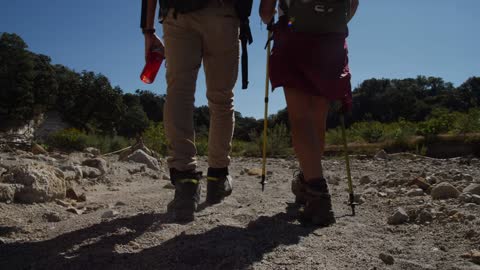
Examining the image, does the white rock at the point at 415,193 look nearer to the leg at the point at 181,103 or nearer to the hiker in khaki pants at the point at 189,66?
the hiker in khaki pants at the point at 189,66

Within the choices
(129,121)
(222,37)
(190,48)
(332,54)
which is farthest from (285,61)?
(129,121)

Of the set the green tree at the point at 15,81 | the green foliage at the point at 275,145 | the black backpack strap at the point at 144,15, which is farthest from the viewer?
the green tree at the point at 15,81

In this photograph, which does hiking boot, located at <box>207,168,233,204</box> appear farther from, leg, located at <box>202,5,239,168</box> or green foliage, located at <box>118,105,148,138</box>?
green foliage, located at <box>118,105,148,138</box>

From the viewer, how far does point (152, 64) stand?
2.32 metres

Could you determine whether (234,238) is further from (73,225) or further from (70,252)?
(73,225)

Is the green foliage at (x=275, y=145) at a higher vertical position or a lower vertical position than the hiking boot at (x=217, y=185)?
higher

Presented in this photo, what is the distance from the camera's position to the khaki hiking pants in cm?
208

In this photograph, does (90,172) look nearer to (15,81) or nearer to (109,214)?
(109,214)

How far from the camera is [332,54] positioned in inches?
80.4

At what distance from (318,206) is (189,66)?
3.23 ft

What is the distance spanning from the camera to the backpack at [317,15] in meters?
2.02

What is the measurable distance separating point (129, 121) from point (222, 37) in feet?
138

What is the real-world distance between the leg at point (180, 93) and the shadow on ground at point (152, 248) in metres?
0.37

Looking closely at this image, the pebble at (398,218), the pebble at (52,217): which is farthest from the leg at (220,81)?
the pebble at (398,218)
